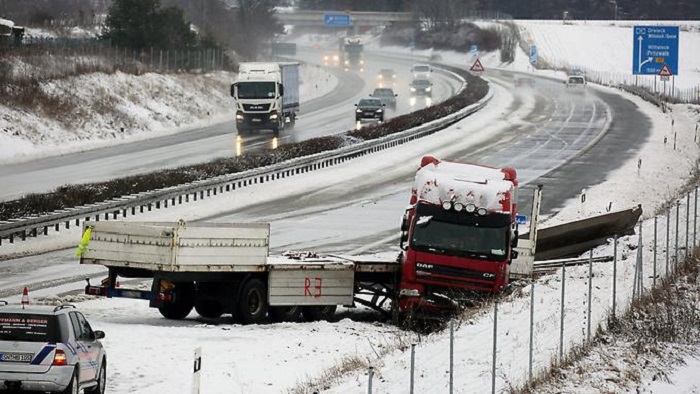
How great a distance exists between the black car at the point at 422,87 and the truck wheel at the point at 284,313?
264 ft

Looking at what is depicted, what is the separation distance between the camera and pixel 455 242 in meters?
24.4

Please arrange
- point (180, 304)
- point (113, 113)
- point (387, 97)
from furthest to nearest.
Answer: point (387, 97) < point (113, 113) < point (180, 304)

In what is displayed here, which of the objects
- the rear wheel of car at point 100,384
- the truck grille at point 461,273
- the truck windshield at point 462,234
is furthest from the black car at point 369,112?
the rear wheel of car at point 100,384

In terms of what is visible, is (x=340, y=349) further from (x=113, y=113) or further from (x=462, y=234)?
(x=113, y=113)

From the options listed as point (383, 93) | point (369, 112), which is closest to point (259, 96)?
point (369, 112)

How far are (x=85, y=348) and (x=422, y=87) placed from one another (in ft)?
294

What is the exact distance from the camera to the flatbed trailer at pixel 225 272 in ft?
77.7

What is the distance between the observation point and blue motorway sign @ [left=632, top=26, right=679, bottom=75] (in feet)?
270

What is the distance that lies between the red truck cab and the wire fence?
859 mm

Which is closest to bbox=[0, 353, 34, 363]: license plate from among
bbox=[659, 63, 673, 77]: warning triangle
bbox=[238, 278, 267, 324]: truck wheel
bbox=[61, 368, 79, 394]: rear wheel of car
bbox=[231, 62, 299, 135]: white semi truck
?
bbox=[61, 368, 79, 394]: rear wheel of car

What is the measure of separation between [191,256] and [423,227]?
4.33 meters

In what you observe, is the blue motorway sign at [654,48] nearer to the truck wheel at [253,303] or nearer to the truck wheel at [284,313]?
the truck wheel at [284,313]

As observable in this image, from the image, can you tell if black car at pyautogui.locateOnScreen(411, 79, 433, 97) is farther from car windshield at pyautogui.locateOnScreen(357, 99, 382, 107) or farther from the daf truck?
the daf truck

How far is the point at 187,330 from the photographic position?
23125 millimetres
